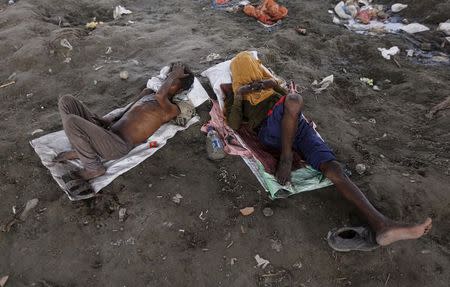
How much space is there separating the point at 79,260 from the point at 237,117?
1.81 m

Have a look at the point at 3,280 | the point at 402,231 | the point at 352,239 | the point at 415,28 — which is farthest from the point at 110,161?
the point at 415,28

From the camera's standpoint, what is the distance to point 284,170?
10.0 feet

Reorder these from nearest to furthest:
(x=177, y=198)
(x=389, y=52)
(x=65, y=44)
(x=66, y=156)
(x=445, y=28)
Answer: (x=177, y=198) → (x=66, y=156) → (x=65, y=44) → (x=389, y=52) → (x=445, y=28)

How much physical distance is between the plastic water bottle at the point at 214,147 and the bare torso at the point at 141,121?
482 millimetres

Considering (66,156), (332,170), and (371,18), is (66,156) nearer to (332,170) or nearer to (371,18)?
(332,170)

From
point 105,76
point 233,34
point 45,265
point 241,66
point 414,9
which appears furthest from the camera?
point 414,9

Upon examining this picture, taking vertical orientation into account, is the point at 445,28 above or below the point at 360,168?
above

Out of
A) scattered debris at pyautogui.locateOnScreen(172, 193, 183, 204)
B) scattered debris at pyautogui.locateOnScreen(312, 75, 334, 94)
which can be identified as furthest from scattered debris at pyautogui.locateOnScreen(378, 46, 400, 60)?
scattered debris at pyautogui.locateOnScreen(172, 193, 183, 204)

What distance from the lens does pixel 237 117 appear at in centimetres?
342

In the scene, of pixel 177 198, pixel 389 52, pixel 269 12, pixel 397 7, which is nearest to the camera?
pixel 177 198

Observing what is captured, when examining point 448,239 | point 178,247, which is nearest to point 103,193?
point 178,247

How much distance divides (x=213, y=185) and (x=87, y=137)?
114cm

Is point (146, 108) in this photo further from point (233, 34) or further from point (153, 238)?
point (233, 34)

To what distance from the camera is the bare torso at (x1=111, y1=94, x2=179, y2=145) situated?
10.8 ft
